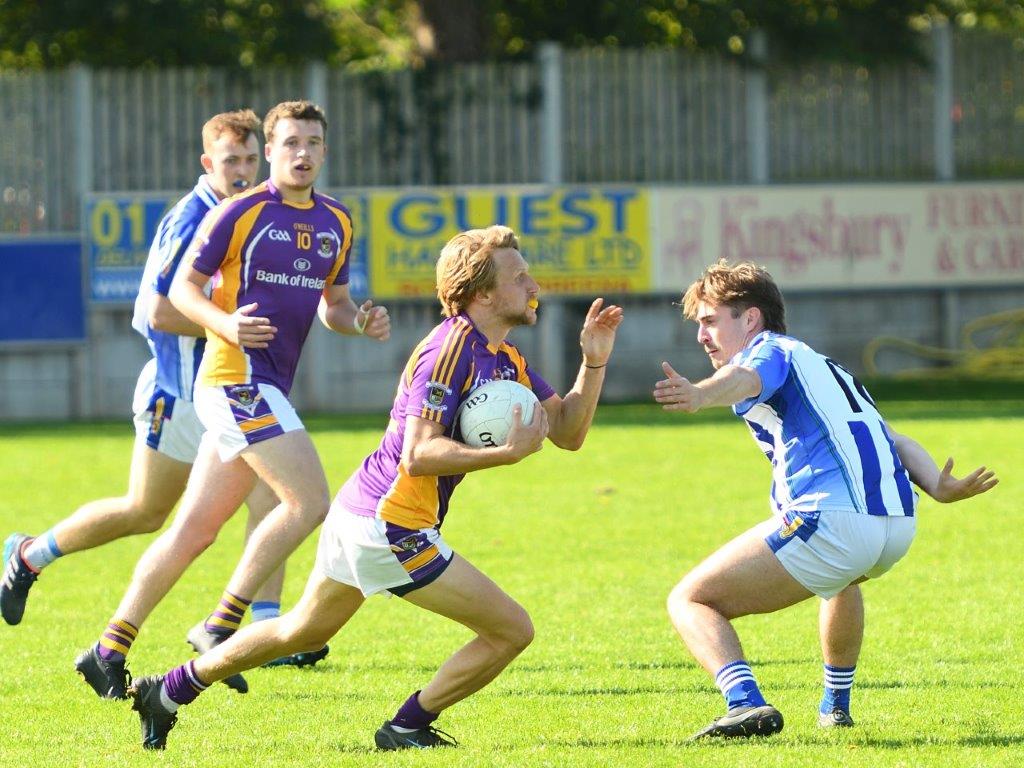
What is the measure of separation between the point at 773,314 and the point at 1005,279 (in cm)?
1712

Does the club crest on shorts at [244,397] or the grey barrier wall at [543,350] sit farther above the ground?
the club crest on shorts at [244,397]

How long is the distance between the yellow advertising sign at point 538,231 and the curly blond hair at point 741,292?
48.9 ft

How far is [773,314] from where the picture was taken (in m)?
5.81

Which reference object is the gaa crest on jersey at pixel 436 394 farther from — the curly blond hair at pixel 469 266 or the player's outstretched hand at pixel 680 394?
the player's outstretched hand at pixel 680 394

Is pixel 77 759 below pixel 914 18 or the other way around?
below

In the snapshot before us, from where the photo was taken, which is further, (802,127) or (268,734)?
(802,127)

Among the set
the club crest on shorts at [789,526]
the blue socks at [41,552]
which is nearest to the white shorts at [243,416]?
the blue socks at [41,552]

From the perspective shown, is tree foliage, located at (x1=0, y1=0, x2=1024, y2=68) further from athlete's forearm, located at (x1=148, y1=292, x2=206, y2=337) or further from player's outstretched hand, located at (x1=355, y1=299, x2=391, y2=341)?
player's outstretched hand, located at (x1=355, y1=299, x2=391, y2=341)

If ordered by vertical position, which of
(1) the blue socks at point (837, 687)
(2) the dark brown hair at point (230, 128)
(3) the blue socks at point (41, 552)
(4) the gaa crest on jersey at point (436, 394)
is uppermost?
(2) the dark brown hair at point (230, 128)

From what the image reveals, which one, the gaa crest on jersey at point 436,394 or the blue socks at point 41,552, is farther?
the blue socks at point 41,552

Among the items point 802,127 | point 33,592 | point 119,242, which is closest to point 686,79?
point 802,127

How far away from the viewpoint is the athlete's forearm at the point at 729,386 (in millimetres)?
5227

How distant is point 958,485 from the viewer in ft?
18.6

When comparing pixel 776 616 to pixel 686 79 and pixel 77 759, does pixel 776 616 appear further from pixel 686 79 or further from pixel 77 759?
pixel 686 79
